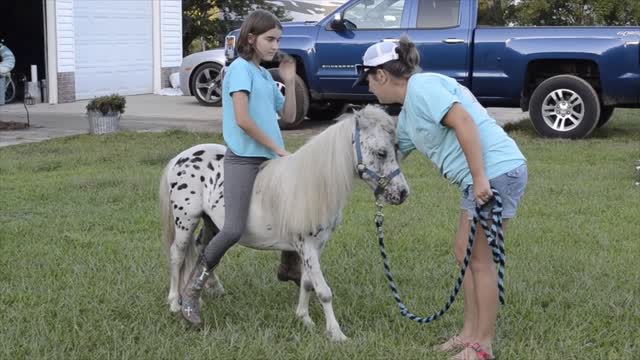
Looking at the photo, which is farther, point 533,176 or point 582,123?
point 582,123

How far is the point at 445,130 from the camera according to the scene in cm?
400

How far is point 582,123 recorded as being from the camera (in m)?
11.7

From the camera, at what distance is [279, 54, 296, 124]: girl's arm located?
4.63m

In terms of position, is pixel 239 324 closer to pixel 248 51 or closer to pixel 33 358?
Answer: pixel 33 358

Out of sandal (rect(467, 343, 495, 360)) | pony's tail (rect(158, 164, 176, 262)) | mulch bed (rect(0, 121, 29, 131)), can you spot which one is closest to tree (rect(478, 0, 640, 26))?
mulch bed (rect(0, 121, 29, 131))

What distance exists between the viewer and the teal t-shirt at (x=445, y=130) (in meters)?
3.86

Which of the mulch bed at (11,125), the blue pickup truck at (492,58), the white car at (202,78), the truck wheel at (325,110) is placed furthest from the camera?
the white car at (202,78)

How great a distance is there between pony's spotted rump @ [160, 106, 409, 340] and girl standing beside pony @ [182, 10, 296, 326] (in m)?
0.08

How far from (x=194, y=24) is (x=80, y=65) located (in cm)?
739

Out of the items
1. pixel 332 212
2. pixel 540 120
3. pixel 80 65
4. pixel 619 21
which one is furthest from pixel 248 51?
pixel 619 21

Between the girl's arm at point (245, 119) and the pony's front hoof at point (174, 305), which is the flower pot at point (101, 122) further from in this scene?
the girl's arm at point (245, 119)

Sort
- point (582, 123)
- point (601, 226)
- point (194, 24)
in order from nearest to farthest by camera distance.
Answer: point (601, 226)
point (582, 123)
point (194, 24)

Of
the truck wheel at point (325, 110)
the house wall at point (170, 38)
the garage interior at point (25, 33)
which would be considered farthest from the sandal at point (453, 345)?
the house wall at point (170, 38)

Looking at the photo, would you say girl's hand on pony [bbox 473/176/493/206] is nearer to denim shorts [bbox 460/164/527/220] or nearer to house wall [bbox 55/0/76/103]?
denim shorts [bbox 460/164/527/220]
